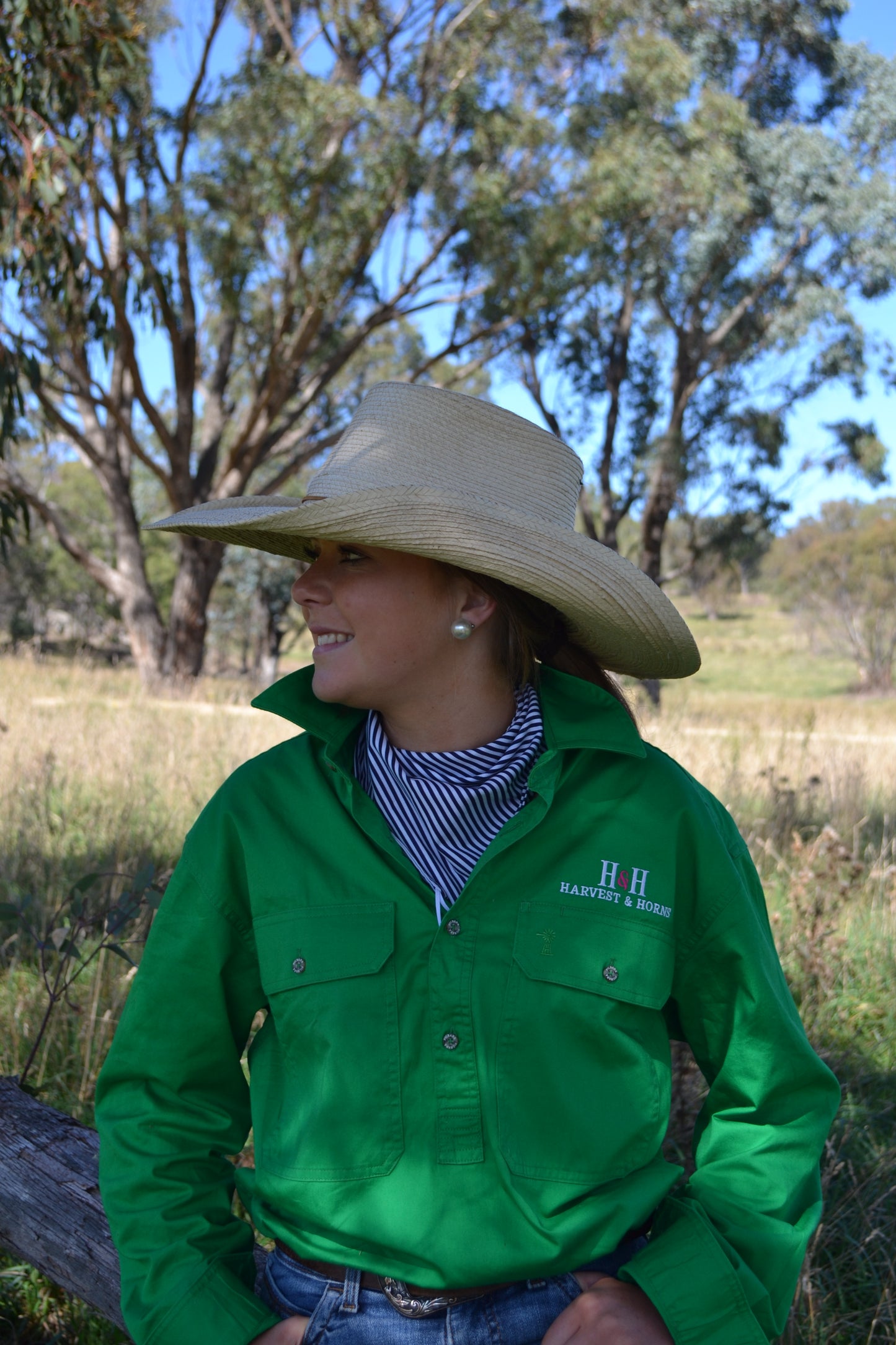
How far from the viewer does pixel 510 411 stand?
73.9 inches

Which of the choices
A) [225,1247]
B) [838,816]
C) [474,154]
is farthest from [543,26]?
[225,1247]

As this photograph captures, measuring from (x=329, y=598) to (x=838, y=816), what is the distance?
4.99m

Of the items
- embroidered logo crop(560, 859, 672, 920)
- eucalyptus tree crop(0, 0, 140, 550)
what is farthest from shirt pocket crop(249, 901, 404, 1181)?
eucalyptus tree crop(0, 0, 140, 550)

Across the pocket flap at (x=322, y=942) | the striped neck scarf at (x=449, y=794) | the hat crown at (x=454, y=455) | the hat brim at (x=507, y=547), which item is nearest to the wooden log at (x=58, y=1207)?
the pocket flap at (x=322, y=942)

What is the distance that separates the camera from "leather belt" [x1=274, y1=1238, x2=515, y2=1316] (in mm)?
1447

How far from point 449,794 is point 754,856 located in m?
4.16

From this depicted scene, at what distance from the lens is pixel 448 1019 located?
1.50 m

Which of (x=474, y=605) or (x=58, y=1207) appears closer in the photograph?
(x=474, y=605)

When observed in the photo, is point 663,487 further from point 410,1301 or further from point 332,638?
point 410,1301

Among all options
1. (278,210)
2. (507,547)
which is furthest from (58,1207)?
(278,210)

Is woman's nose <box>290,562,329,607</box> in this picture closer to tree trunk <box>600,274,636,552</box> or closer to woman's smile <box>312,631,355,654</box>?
woman's smile <box>312,631,355,654</box>

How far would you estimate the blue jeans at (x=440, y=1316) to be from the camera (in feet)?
4.72

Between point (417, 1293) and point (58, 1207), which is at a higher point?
point (417, 1293)

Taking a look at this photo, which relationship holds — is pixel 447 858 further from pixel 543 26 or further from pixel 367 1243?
pixel 543 26
